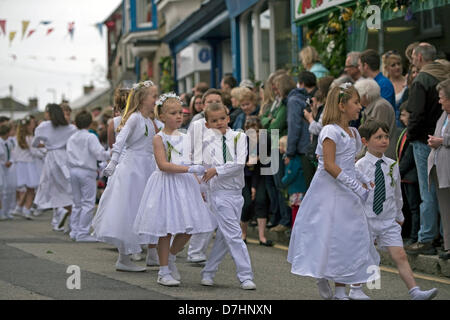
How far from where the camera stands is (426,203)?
9922mm

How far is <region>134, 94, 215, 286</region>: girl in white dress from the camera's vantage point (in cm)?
852

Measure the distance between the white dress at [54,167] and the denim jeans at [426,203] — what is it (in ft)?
21.5

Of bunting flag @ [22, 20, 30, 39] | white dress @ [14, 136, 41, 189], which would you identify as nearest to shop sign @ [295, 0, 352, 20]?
white dress @ [14, 136, 41, 189]

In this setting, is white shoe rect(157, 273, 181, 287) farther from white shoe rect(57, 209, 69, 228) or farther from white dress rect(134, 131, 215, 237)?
white shoe rect(57, 209, 69, 228)

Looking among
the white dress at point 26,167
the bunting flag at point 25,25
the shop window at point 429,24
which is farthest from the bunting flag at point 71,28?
the shop window at point 429,24

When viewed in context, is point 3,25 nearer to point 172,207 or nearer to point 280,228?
point 280,228

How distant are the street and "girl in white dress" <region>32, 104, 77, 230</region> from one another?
2878 mm

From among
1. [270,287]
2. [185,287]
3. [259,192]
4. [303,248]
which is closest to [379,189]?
[303,248]

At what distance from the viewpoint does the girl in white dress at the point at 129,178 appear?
945cm

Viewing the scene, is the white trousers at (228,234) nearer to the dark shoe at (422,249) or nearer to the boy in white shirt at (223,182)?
the boy in white shirt at (223,182)

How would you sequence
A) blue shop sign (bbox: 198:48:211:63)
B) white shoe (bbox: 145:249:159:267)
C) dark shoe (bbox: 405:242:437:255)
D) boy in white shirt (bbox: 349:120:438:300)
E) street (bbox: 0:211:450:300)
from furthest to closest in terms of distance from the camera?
blue shop sign (bbox: 198:48:211:63) → white shoe (bbox: 145:249:159:267) → dark shoe (bbox: 405:242:437:255) → street (bbox: 0:211:450:300) → boy in white shirt (bbox: 349:120:438:300)
